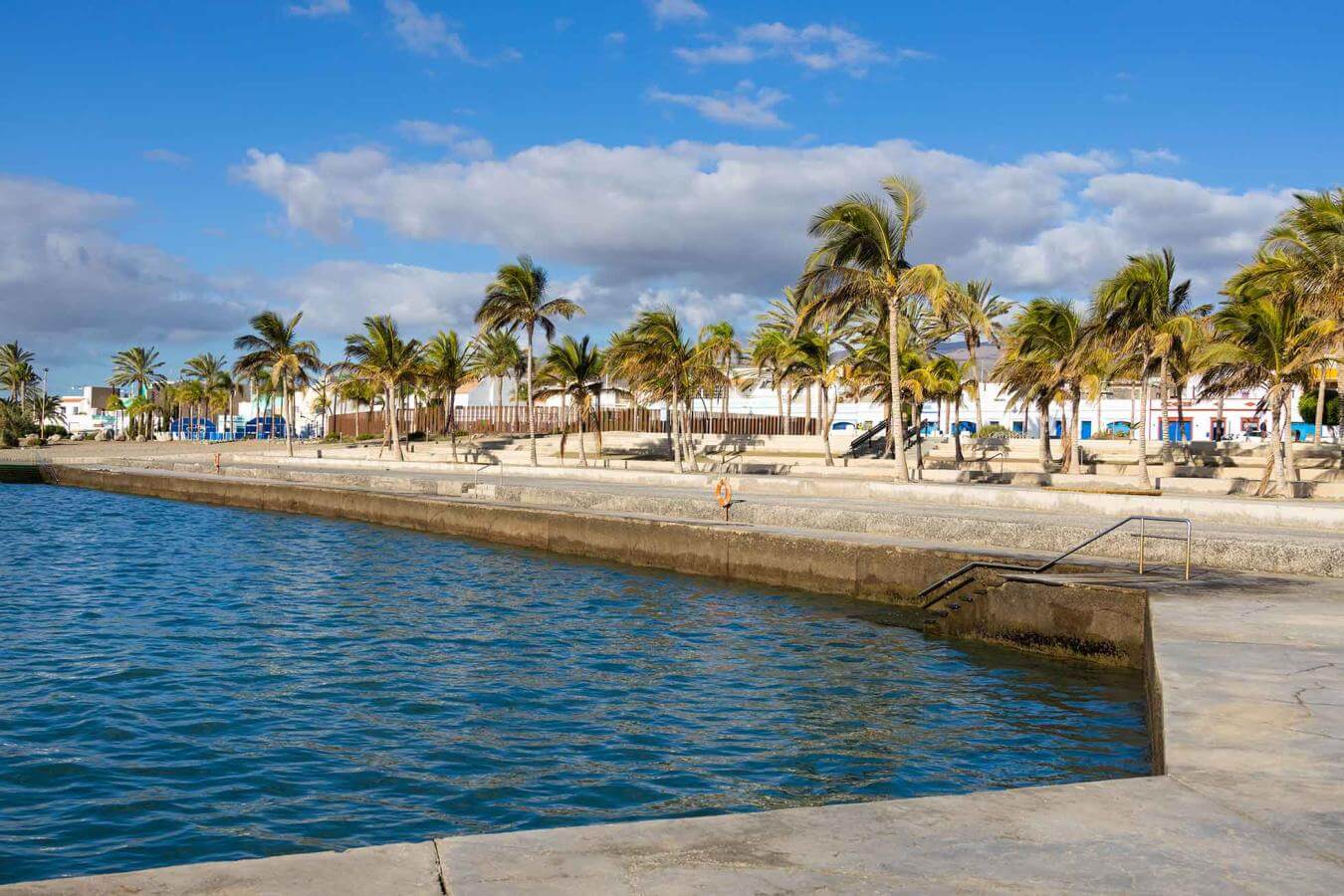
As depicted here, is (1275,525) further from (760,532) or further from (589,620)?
(589,620)

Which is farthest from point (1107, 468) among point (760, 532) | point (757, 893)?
point (757, 893)

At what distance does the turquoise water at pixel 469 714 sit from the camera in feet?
27.1

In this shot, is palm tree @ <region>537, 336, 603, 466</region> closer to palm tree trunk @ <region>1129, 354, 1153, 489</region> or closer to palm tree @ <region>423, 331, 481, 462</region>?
palm tree @ <region>423, 331, 481, 462</region>

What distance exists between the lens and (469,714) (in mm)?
11305

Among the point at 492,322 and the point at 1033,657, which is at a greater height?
the point at 492,322

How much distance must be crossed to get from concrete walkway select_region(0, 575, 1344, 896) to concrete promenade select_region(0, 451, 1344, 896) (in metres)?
0.01

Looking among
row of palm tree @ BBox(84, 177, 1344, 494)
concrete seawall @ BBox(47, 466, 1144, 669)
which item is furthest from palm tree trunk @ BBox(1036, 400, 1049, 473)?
concrete seawall @ BBox(47, 466, 1144, 669)

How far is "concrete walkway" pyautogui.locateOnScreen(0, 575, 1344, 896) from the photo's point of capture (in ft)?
14.5

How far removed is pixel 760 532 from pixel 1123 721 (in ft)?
35.9

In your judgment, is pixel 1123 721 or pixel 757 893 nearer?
pixel 757 893

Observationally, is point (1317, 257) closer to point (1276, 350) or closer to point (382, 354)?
point (1276, 350)

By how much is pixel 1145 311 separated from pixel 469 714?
94.0ft

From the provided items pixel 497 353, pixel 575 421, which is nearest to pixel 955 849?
pixel 575 421

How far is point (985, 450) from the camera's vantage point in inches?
2060
